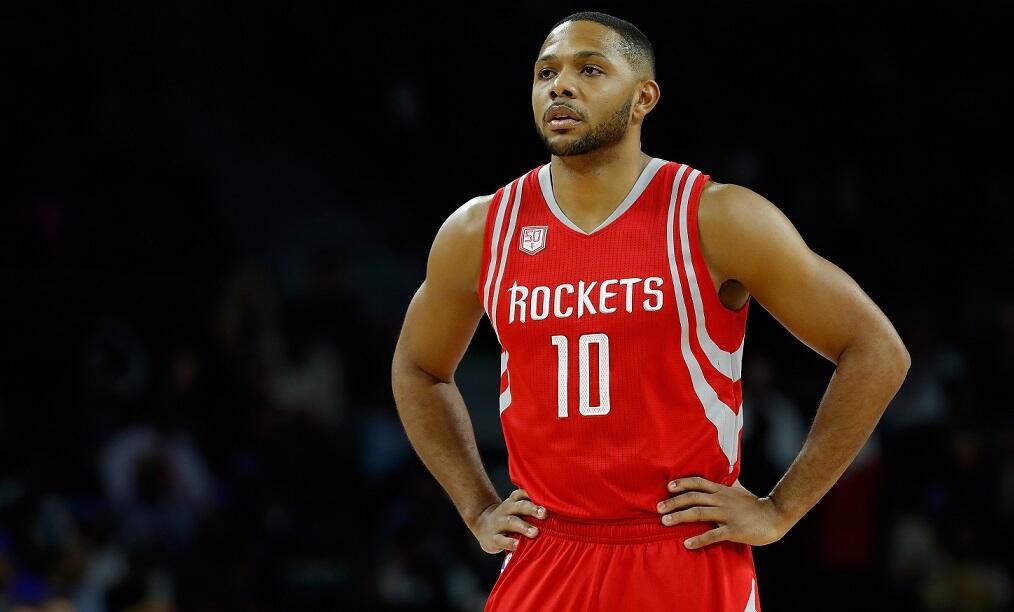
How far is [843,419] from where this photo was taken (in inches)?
150

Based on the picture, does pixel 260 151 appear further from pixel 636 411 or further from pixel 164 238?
pixel 636 411

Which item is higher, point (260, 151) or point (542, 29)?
point (542, 29)

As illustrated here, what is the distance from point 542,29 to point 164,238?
187 inches

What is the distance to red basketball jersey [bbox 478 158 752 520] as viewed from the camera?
375 cm

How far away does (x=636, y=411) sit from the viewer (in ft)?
12.3

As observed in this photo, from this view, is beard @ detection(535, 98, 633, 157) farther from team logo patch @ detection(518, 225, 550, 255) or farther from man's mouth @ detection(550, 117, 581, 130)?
team logo patch @ detection(518, 225, 550, 255)

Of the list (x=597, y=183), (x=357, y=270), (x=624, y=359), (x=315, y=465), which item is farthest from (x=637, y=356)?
(x=357, y=270)

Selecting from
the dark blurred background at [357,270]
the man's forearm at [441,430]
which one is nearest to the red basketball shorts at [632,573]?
the man's forearm at [441,430]

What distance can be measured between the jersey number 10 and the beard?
0.51m

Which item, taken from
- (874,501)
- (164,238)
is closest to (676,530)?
(874,501)

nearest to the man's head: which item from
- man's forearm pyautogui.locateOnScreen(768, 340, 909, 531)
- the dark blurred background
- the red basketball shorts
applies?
man's forearm pyautogui.locateOnScreen(768, 340, 909, 531)

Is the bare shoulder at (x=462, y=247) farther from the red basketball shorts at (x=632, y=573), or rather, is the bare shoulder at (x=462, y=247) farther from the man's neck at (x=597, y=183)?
the red basketball shorts at (x=632, y=573)

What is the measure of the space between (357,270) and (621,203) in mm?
8842

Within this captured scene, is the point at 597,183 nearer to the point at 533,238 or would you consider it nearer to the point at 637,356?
the point at 533,238
